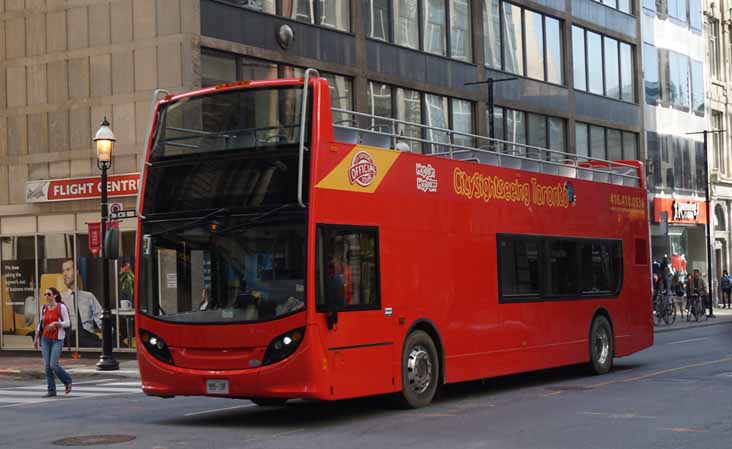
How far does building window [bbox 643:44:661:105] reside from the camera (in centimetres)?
5322

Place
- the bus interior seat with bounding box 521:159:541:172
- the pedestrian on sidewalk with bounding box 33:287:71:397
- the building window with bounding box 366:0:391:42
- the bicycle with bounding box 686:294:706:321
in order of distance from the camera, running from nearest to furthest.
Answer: the bus interior seat with bounding box 521:159:541:172 < the pedestrian on sidewalk with bounding box 33:287:71:397 < the building window with bounding box 366:0:391:42 < the bicycle with bounding box 686:294:706:321

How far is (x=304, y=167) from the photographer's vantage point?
13.2m

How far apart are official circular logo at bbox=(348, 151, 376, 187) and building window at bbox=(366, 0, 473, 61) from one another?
2050cm

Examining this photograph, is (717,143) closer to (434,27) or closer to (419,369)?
(434,27)

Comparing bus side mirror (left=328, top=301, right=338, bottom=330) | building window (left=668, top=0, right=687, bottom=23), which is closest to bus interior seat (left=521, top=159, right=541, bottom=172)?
bus side mirror (left=328, top=301, right=338, bottom=330)

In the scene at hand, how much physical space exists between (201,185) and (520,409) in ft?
16.3

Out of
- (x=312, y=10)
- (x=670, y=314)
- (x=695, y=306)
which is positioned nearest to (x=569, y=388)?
(x=312, y=10)

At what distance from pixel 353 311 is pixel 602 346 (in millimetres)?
8090

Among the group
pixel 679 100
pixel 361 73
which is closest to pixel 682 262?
pixel 679 100

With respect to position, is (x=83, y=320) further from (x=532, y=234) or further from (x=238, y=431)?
(x=238, y=431)

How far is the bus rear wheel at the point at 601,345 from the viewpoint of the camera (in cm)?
1998

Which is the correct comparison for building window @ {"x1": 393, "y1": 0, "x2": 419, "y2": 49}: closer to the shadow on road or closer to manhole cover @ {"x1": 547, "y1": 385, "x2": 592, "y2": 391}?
the shadow on road

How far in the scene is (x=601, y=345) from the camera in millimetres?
20359

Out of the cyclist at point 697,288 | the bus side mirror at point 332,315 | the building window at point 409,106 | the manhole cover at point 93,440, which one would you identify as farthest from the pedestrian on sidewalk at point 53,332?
the cyclist at point 697,288
